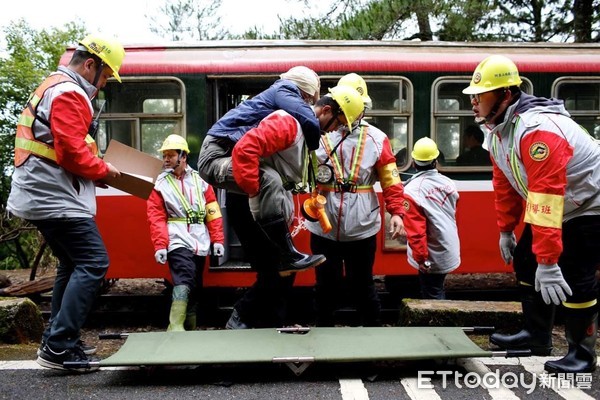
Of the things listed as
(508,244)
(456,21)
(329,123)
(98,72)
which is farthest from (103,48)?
(456,21)

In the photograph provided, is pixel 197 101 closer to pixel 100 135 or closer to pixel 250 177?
pixel 100 135

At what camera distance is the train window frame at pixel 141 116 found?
5656 millimetres

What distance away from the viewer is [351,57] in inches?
231

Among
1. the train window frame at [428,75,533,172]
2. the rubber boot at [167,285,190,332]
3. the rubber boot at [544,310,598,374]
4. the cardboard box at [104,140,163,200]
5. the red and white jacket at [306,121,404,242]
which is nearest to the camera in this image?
the rubber boot at [544,310,598,374]

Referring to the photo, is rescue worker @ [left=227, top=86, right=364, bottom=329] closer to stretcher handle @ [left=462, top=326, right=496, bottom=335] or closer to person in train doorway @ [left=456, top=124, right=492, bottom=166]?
stretcher handle @ [left=462, top=326, right=496, bottom=335]

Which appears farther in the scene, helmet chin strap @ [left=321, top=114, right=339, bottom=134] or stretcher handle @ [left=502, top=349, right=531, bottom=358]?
helmet chin strap @ [left=321, top=114, right=339, bottom=134]

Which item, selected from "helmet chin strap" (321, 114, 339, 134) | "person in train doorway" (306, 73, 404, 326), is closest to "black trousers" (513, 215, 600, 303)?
"person in train doorway" (306, 73, 404, 326)

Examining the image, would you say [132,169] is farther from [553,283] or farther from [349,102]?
[553,283]

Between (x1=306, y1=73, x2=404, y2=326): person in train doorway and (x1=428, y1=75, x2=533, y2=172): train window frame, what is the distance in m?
1.72

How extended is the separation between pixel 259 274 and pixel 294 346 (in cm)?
64

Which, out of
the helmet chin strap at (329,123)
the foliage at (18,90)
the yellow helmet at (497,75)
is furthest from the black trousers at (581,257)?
the foliage at (18,90)

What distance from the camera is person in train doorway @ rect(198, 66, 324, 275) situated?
3498 millimetres

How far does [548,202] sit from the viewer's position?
3.12 m

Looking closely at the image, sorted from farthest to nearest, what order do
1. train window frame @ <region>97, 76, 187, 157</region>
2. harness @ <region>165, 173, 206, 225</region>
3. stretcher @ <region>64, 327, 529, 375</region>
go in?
train window frame @ <region>97, 76, 187, 157</region>, harness @ <region>165, 173, 206, 225</region>, stretcher @ <region>64, 327, 529, 375</region>
